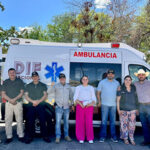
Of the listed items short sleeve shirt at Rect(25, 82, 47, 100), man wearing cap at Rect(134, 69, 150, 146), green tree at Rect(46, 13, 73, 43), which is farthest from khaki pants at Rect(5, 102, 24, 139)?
green tree at Rect(46, 13, 73, 43)

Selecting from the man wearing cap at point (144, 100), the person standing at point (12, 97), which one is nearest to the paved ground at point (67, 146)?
the person standing at point (12, 97)

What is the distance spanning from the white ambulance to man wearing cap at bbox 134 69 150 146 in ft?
1.52

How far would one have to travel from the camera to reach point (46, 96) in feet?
16.7

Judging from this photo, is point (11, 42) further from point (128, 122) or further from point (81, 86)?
point (128, 122)

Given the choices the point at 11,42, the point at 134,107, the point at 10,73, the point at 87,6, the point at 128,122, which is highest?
the point at 87,6

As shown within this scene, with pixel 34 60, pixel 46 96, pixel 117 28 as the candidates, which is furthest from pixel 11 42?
pixel 117 28

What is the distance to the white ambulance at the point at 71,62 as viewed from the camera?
5383 mm

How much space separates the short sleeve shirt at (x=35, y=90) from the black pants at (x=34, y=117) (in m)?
0.23

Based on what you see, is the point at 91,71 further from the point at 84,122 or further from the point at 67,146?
the point at 67,146

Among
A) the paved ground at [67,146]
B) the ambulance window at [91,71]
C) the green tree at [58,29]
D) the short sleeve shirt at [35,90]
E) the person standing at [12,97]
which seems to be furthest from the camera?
the green tree at [58,29]

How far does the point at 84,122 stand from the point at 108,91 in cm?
102

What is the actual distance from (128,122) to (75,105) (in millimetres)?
1441

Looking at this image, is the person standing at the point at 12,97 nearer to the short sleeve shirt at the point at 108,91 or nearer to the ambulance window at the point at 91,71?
the ambulance window at the point at 91,71

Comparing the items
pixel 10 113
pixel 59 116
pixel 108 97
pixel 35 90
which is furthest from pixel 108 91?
pixel 10 113
